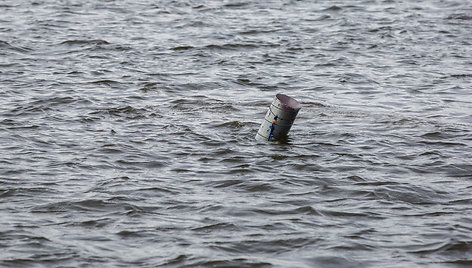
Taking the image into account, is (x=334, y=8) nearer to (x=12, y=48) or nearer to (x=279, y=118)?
(x=12, y=48)

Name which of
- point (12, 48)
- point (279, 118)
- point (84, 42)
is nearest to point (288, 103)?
Answer: point (279, 118)

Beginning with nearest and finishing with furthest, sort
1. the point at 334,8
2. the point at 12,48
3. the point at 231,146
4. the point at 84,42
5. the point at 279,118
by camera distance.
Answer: the point at 279,118 → the point at 231,146 → the point at 12,48 → the point at 84,42 → the point at 334,8

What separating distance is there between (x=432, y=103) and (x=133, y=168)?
582cm

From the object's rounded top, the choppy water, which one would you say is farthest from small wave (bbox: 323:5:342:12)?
the object's rounded top

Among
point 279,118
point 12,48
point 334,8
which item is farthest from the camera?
point 334,8

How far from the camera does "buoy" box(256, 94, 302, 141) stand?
9409mm

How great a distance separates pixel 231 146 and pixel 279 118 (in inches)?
30.4

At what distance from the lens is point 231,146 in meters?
9.70

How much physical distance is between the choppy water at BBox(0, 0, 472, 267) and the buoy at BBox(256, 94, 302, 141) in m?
0.20

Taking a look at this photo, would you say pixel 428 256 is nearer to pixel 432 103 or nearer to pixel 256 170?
pixel 256 170

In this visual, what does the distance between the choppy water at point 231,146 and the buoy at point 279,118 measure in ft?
0.65

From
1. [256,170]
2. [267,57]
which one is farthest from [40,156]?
[267,57]

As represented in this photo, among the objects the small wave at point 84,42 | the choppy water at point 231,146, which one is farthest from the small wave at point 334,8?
the small wave at point 84,42

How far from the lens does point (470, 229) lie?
7.01m
